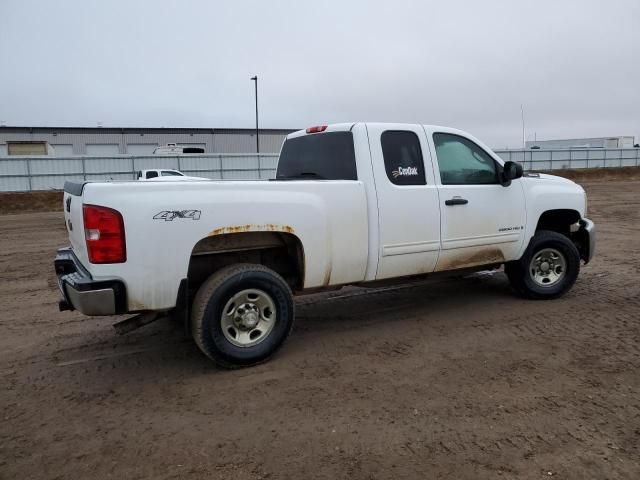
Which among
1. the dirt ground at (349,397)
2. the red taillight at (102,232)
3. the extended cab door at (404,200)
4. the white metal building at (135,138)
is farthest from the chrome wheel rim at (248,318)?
the white metal building at (135,138)

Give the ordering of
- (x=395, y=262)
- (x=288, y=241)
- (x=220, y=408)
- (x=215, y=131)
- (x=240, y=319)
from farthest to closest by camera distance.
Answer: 1. (x=215, y=131)
2. (x=395, y=262)
3. (x=288, y=241)
4. (x=240, y=319)
5. (x=220, y=408)

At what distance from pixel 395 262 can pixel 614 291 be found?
11.1 feet

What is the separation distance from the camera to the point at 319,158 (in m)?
5.31

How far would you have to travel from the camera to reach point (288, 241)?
15.4ft

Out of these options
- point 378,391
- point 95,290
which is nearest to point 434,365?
point 378,391

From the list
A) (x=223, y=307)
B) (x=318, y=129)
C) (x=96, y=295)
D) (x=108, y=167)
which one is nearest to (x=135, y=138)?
(x=108, y=167)

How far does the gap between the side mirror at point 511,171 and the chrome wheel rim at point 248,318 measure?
294 centimetres

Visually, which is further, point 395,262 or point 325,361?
point 395,262

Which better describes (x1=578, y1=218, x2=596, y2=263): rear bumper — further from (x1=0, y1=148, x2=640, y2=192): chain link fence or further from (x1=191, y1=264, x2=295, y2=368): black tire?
(x1=0, y1=148, x2=640, y2=192): chain link fence

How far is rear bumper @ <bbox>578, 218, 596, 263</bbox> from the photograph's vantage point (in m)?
6.48

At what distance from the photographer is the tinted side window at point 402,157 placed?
504cm

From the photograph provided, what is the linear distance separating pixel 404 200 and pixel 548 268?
7.93ft

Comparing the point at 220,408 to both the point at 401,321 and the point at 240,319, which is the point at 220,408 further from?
the point at 401,321

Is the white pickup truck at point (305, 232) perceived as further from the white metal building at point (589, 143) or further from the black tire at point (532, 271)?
the white metal building at point (589, 143)
